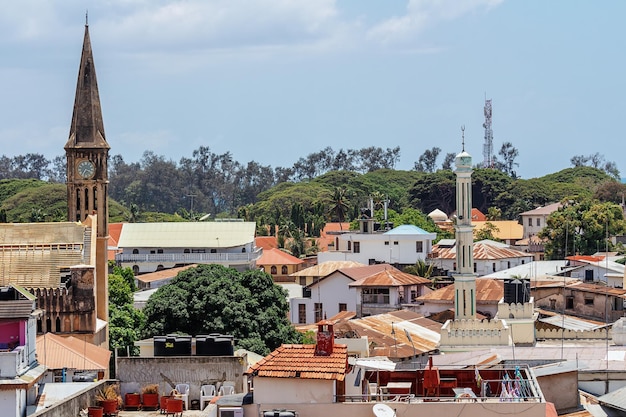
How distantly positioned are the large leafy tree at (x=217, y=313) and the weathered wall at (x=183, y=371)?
22646 mm

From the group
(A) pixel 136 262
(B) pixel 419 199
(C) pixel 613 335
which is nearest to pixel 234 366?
(C) pixel 613 335

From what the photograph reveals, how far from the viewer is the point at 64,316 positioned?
48.5m

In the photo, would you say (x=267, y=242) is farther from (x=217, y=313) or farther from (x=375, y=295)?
(x=217, y=313)

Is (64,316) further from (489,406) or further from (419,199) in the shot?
(419,199)

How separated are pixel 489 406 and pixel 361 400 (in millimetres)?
2078

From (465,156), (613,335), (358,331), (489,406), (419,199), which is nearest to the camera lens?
(489,406)

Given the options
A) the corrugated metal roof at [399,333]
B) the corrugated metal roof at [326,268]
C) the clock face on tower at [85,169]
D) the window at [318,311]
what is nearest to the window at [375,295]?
the window at [318,311]

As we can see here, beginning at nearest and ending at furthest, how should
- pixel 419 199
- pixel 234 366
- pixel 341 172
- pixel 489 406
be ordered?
1. pixel 489 406
2. pixel 234 366
3. pixel 419 199
4. pixel 341 172

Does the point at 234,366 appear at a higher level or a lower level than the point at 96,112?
lower

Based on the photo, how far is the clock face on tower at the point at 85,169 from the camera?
60719 millimetres

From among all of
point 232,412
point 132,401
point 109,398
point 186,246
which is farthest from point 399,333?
point 186,246

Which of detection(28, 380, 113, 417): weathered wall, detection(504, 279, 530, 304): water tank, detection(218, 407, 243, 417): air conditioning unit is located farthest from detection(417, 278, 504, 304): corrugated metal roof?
detection(218, 407, 243, 417): air conditioning unit

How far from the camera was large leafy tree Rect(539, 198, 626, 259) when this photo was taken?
351ft

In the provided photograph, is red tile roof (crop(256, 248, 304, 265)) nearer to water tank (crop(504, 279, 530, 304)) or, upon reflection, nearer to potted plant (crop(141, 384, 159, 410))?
water tank (crop(504, 279, 530, 304))
